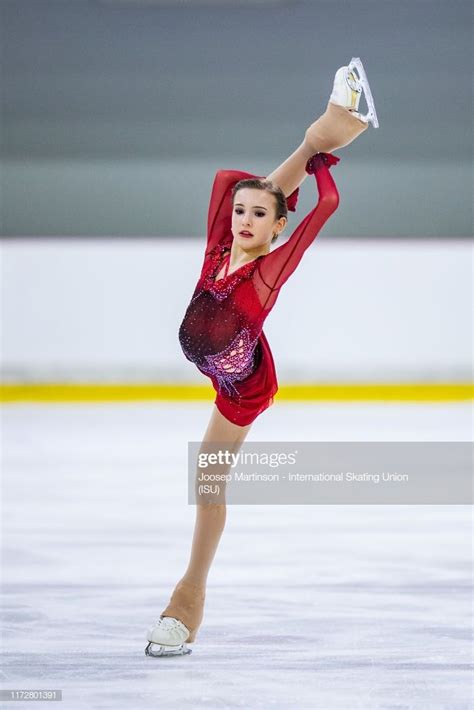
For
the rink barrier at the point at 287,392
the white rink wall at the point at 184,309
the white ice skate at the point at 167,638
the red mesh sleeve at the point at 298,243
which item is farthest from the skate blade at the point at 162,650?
the rink barrier at the point at 287,392

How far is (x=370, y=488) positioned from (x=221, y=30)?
15.2ft

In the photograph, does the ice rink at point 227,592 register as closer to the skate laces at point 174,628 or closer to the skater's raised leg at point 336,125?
the skate laces at point 174,628

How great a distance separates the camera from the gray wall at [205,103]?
9070 mm

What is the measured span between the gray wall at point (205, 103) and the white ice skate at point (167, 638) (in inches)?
246

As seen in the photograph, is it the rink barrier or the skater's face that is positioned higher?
the rink barrier

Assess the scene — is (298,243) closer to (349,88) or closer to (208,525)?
(349,88)

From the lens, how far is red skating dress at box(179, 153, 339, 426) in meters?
2.87

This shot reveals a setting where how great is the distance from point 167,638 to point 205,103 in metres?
6.72

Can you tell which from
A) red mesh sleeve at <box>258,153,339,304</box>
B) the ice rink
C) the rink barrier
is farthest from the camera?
the rink barrier

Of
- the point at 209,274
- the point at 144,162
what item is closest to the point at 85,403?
the point at 144,162

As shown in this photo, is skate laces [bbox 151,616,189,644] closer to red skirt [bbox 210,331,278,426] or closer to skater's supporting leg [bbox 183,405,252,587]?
skater's supporting leg [bbox 183,405,252,587]

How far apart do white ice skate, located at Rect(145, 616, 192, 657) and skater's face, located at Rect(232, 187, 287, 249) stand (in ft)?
3.29

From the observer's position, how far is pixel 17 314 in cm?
821

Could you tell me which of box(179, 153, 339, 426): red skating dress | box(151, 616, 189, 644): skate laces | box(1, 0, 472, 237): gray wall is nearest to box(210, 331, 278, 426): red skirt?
box(179, 153, 339, 426): red skating dress
